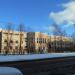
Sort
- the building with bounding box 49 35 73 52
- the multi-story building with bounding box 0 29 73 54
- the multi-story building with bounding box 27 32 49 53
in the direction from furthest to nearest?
the multi-story building with bounding box 27 32 49 53
the building with bounding box 49 35 73 52
the multi-story building with bounding box 0 29 73 54

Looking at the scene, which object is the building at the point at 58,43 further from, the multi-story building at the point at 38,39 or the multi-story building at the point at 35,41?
the multi-story building at the point at 38,39

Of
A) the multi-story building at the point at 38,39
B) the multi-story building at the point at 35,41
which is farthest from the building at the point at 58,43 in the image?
the multi-story building at the point at 38,39

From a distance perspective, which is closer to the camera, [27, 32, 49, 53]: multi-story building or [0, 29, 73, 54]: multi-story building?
[0, 29, 73, 54]: multi-story building

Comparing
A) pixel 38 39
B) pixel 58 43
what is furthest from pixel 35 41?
pixel 58 43

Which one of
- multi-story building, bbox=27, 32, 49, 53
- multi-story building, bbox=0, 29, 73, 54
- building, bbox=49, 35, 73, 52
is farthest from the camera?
multi-story building, bbox=27, 32, 49, 53

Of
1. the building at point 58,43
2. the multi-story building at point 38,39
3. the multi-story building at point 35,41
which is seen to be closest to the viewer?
the multi-story building at point 35,41

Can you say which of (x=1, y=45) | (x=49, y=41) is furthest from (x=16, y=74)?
(x=49, y=41)

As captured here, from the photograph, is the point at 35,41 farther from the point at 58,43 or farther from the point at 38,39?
the point at 58,43

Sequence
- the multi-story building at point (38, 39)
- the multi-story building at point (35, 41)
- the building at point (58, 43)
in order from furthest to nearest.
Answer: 1. the multi-story building at point (38, 39)
2. the building at point (58, 43)
3. the multi-story building at point (35, 41)

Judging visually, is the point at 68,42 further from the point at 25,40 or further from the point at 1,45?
the point at 1,45

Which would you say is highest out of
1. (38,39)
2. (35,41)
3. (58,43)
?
(38,39)

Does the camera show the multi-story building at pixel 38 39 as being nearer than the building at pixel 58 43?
No

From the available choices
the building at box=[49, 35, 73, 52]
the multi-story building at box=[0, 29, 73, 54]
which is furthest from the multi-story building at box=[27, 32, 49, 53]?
the building at box=[49, 35, 73, 52]

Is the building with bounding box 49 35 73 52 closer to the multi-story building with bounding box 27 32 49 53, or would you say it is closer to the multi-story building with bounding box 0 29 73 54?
the multi-story building with bounding box 0 29 73 54
